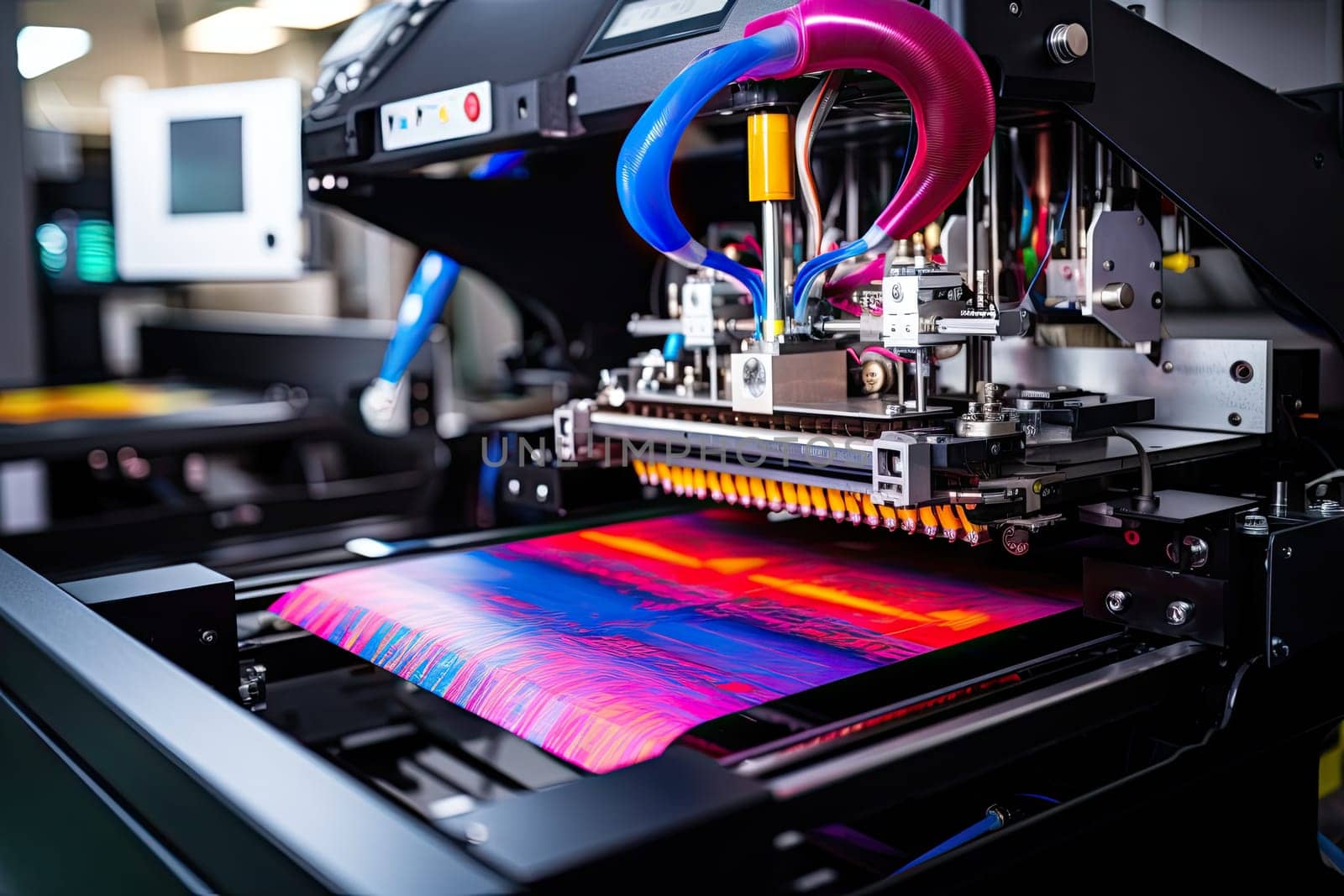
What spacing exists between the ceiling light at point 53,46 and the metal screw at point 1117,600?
4677mm

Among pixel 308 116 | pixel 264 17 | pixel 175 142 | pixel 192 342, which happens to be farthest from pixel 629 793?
pixel 264 17

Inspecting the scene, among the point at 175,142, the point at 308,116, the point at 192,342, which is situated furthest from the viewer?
the point at 192,342

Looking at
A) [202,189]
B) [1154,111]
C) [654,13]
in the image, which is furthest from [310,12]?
[1154,111]

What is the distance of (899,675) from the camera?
0.93 meters

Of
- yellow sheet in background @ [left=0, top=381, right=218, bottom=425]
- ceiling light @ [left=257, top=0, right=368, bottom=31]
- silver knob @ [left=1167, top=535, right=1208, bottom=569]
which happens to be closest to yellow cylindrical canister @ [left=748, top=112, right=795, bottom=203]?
silver knob @ [left=1167, top=535, right=1208, bottom=569]

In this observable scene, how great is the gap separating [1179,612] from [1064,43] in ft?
1.47

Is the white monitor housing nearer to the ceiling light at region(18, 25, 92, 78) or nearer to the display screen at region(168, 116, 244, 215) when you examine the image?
the display screen at region(168, 116, 244, 215)

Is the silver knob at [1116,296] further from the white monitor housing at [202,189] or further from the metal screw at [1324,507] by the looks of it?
the white monitor housing at [202,189]

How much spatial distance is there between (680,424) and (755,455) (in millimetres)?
96

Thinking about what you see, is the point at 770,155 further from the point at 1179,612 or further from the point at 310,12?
the point at 310,12

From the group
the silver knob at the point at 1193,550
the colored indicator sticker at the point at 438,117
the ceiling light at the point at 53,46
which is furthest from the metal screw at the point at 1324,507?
the ceiling light at the point at 53,46

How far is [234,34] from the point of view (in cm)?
547

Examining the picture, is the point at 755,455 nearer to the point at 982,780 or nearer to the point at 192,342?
the point at 982,780

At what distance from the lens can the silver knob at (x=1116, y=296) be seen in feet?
3.75
